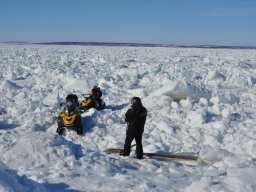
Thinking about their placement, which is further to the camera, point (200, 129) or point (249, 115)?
Answer: point (249, 115)

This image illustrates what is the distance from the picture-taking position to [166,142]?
6953 mm

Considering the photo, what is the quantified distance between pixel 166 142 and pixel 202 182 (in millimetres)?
3369

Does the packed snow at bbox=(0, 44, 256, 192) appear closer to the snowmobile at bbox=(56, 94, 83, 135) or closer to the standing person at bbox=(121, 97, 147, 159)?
the snowmobile at bbox=(56, 94, 83, 135)

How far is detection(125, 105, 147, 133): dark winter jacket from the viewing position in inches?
210

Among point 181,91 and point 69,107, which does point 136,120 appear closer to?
point 69,107

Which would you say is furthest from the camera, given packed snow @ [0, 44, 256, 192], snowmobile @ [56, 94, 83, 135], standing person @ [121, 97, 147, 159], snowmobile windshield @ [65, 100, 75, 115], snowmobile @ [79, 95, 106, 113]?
snowmobile @ [79, 95, 106, 113]

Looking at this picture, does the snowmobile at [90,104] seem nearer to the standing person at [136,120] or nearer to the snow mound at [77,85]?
the snow mound at [77,85]

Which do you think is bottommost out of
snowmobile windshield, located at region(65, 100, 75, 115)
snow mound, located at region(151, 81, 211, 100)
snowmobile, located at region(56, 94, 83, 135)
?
snowmobile, located at region(56, 94, 83, 135)

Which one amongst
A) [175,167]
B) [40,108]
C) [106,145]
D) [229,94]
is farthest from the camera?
[229,94]

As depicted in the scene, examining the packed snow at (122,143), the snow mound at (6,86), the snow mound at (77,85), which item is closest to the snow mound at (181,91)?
the packed snow at (122,143)

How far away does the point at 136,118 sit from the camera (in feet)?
17.7

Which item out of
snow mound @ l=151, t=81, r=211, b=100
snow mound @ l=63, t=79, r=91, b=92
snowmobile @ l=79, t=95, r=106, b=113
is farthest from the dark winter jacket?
snow mound @ l=63, t=79, r=91, b=92

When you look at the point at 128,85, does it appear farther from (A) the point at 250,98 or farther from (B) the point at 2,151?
(B) the point at 2,151

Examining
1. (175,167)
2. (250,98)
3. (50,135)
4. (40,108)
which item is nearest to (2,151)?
(50,135)
